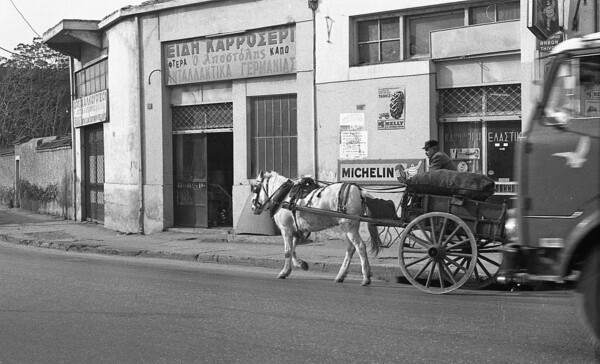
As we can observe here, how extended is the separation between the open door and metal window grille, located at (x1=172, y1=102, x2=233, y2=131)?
0.25 meters

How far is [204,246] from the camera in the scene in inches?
629

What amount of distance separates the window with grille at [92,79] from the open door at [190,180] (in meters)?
4.01

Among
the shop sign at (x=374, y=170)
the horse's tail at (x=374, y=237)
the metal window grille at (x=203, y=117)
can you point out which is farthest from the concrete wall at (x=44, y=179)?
the horse's tail at (x=374, y=237)

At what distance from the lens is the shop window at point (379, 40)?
15141 mm

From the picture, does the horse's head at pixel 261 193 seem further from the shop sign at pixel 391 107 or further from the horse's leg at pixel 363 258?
the shop sign at pixel 391 107

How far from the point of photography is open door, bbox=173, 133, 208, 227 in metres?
18.7

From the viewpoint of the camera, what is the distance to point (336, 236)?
52.9 feet

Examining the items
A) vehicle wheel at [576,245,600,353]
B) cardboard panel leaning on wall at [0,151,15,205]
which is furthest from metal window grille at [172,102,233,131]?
cardboard panel leaning on wall at [0,151,15,205]

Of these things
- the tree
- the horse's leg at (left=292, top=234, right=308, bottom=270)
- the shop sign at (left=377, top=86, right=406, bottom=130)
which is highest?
the tree

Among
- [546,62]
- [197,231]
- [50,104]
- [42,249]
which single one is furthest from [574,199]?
[50,104]

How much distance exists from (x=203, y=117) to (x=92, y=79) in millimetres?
5981

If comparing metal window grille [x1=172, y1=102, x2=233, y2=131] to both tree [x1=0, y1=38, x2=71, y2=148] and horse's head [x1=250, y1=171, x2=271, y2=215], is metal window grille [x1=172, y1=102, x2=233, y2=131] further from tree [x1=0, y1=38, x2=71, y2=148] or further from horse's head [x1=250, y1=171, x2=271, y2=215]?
tree [x1=0, y1=38, x2=71, y2=148]

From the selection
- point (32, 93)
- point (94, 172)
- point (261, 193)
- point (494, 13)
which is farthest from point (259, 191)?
point (32, 93)

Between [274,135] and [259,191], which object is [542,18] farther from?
[274,135]
